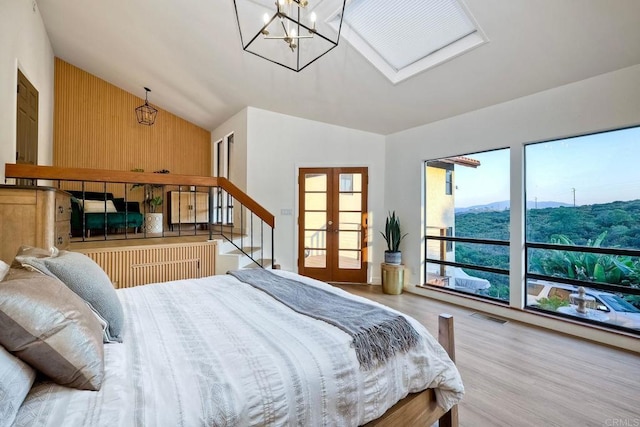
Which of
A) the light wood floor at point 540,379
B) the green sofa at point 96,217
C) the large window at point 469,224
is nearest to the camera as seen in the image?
the light wood floor at point 540,379

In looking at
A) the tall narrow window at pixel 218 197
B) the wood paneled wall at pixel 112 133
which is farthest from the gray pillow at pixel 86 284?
the wood paneled wall at pixel 112 133

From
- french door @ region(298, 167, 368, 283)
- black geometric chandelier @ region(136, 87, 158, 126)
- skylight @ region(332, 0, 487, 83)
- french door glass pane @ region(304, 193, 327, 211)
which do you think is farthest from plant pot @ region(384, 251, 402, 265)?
black geometric chandelier @ region(136, 87, 158, 126)

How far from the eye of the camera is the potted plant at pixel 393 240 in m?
4.44

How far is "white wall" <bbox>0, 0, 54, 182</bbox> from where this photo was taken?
2699mm

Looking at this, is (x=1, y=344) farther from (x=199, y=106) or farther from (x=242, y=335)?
(x=199, y=106)

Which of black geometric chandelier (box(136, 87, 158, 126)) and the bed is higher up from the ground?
black geometric chandelier (box(136, 87, 158, 126))

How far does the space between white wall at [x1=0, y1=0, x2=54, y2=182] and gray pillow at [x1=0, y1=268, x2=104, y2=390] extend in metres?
2.67

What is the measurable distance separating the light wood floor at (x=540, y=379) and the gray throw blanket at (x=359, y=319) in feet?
2.97

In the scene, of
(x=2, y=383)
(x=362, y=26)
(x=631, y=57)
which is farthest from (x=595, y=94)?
(x=2, y=383)

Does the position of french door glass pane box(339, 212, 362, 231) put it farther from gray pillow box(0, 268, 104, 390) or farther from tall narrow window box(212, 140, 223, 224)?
gray pillow box(0, 268, 104, 390)

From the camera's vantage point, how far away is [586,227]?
2979 mm

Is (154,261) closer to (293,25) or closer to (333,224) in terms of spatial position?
(333,224)

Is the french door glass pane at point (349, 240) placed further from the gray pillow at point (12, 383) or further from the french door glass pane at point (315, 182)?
the gray pillow at point (12, 383)

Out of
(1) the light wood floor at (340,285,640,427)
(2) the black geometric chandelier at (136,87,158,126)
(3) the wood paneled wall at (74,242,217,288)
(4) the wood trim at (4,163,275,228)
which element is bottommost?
(1) the light wood floor at (340,285,640,427)
